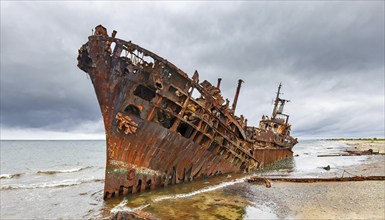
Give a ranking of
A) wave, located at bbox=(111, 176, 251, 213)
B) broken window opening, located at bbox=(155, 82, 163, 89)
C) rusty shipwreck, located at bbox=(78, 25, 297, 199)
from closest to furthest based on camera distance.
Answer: wave, located at bbox=(111, 176, 251, 213), rusty shipwreck, located at bbox=(78, 25, 297, 199), broken window opening, located at bbox=(155, 82, 163, 89)

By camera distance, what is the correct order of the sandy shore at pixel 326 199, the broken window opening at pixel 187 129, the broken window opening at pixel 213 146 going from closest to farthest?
the sandy shore at pixel 326 199 < the broken window opening at pixel 187 129 < the broken window opening at pixel 213 146

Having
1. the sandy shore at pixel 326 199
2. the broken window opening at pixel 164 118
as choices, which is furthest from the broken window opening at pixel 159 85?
the sandy shore at pixel 326 199

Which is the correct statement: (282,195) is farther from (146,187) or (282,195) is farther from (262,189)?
(146,187)

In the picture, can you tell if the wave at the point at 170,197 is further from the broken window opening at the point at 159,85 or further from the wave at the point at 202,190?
the broken window opening at the point at 159,85

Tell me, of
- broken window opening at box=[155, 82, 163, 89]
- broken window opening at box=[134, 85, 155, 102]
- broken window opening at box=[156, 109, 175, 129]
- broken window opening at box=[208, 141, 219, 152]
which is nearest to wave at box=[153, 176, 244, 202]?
broken window opening at box=[208, 141, 219, 152]

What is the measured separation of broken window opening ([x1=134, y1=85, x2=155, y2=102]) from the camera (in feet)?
33.1

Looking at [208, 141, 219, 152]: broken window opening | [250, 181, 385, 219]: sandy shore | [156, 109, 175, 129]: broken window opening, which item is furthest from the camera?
[208, 141, 219, 152]: broken window opening

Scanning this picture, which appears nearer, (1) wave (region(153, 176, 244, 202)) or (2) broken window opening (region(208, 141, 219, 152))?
(1) wave (region(153, 176, 244, 202))

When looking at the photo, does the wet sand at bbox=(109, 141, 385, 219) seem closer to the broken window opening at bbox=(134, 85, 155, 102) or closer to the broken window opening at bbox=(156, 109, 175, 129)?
the broken window opening at bbox=(156, 109, 175, 129)

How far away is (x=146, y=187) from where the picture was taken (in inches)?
396

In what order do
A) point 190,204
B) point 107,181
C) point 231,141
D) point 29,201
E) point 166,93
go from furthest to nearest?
point 231,141 < point 29,201 < point 166,93 < point 107,181 < point 190,204

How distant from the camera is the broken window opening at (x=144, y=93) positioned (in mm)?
10086

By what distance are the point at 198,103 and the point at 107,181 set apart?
176 inches

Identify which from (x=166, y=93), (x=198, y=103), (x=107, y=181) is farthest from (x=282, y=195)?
(x=107, y=181)
